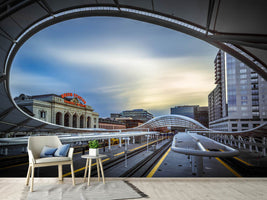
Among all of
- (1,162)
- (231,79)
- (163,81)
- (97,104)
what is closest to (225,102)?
(231,79)

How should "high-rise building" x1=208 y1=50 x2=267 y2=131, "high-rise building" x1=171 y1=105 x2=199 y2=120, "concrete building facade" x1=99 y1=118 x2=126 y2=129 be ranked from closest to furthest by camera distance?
"high-rise building" x1=208 y1=50 x2=267 y2=131
"concrete building facade" x1=99 y1=118 x2=126 y2=129
"high-rise building" x1=171 y1=105 x2=199 y2=120

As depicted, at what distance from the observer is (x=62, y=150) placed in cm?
617

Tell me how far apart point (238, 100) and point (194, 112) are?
1255 mm

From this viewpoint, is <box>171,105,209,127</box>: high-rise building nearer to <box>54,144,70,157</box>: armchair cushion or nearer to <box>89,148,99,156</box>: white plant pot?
<box>89,148,99,156</box>: white plant pot

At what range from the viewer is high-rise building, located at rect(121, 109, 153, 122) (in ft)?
21.7

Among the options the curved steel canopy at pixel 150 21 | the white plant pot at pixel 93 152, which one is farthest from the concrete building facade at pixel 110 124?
the curved steel canopy at pixel 150 21

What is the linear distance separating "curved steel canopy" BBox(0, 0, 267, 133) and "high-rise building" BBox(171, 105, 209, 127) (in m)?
1.84

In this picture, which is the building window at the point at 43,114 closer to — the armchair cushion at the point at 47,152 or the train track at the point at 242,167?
the armchair cushion at the point at 47,152

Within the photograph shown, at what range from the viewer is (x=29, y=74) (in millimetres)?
6961

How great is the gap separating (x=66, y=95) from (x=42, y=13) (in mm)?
2712

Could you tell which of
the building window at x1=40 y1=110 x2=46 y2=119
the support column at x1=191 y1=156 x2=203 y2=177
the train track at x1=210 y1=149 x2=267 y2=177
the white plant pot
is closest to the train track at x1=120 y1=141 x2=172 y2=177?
the support column at x1=191 y1=156 x2=203 y2=177

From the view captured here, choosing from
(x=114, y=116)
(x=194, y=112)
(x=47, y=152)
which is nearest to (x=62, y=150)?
(x=47, y=152)

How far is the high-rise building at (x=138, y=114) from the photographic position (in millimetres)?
6605

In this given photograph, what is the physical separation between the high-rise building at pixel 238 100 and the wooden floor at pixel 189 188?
1.48 metres
